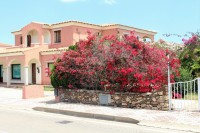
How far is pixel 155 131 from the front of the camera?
357 inches

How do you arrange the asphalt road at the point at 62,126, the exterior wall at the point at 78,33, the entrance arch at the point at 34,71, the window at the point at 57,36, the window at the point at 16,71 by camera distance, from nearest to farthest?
1. the asphalt road at the point at 62,126
2. the exterior wall at the point at 78,33
3. the entrance arch at the point at 34,71
4. the window at the point at 57,36
5. the window at the point at 16,71

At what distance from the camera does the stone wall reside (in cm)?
1245

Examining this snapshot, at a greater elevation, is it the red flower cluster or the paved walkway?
the red flower cluster

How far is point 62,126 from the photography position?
10188 millimetres

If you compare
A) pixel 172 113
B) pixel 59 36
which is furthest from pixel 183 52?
pixel 59 36

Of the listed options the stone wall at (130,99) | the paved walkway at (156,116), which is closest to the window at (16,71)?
the stone wall at (130,99)

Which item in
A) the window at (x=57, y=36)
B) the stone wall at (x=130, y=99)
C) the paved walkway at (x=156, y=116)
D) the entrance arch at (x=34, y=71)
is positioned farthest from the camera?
the window at (x=57, y=36)

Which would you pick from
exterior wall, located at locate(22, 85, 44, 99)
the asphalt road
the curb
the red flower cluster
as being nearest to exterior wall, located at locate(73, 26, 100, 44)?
exterior wall, located at locate(22, 85, 44, 99)

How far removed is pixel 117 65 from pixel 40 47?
1915 cm

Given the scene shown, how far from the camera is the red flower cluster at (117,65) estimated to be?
43.5 feet

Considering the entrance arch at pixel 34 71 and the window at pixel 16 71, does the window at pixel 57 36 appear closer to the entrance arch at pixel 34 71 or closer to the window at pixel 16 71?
the entrance arch at pixel 34 71

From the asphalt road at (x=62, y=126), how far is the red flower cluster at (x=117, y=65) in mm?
2879

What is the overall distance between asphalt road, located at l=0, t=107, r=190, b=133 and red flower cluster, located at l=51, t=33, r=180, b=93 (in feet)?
9.44

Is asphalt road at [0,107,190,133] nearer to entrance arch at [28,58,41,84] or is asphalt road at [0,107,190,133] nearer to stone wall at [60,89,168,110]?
stone wall at [60,89,168,110]
